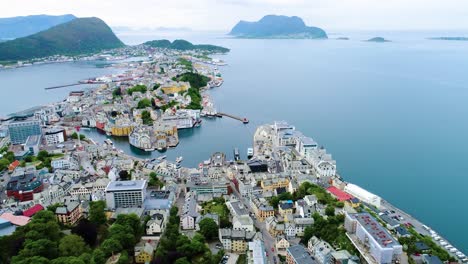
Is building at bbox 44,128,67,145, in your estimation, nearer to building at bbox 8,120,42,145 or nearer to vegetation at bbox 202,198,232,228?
building at bbox 8,120,42,145

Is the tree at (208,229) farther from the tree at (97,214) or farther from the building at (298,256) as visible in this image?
the tree at (97,214)

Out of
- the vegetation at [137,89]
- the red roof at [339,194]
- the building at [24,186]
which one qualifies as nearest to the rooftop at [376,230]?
the red roof at [339,194]

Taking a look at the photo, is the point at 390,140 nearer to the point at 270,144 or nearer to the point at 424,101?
the point at 270,144

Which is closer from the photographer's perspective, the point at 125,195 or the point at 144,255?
the point at 144,255

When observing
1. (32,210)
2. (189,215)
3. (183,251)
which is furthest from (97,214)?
(183,251)

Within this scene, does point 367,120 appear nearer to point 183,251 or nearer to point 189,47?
point 183,251

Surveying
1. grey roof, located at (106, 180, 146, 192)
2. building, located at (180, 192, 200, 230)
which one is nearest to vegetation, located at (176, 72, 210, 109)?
grey roof, located at (106, 180, 146, 192)

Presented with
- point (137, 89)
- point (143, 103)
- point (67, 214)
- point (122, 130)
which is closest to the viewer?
point (67, 214)
